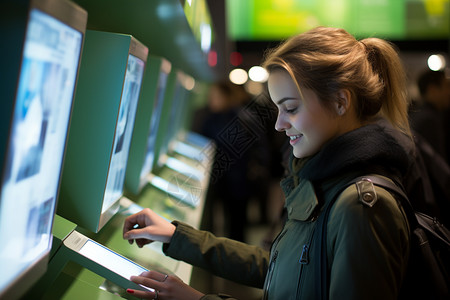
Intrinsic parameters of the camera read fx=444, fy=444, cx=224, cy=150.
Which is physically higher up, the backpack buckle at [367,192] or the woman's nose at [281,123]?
the woman's nose at [281,123]

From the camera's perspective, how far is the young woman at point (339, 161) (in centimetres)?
109

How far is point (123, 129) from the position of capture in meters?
1.62

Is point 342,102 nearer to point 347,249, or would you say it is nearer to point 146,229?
point 347,249

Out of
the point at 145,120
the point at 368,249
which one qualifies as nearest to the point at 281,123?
the point at 368,249

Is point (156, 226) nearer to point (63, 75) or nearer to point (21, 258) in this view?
point (21, 258)

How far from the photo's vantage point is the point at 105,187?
1516mm

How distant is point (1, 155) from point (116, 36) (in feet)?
2.51

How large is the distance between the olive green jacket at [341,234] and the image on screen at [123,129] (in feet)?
0.98

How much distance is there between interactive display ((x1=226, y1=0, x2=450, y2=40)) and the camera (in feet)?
17.4

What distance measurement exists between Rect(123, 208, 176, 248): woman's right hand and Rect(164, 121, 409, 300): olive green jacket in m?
0.04

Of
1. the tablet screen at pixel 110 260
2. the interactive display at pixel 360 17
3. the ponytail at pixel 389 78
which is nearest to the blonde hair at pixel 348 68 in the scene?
the ponytail at pixel 389 78

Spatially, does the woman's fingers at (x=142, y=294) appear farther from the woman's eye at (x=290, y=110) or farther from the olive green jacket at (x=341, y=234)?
the woman's eye at (x=290, y=110)

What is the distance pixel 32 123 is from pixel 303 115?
81 centimetres

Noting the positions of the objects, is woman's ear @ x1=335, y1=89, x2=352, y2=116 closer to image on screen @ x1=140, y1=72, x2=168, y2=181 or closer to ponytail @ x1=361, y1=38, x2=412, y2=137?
ponytail @ x1=361, y1=38, x2=412, y2=137
